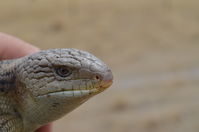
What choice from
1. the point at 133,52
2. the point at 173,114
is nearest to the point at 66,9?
the point at 133,52

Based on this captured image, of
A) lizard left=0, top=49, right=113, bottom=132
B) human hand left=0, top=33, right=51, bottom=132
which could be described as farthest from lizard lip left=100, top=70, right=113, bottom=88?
human hand left=0, top=33, right=51, bottom=132

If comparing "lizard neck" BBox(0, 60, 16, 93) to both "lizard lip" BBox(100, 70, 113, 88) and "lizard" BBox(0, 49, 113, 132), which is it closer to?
"lizard" BBox(0, 49, 113, 132)

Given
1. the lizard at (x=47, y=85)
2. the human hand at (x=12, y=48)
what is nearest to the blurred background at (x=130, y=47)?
the human hand at (x=12, y=48)

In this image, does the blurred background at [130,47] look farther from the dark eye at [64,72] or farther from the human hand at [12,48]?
the dark eye at [64,72]

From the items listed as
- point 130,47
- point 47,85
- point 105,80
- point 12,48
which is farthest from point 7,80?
point 130,47

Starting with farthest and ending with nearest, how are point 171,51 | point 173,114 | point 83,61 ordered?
1. point 171,51
2. point 173,114
3. point 83,61

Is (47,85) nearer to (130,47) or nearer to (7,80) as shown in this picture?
(7,80)

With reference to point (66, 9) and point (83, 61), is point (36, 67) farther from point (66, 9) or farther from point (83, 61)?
point (66, 9)
